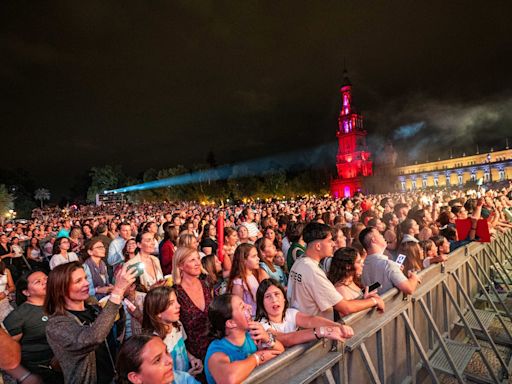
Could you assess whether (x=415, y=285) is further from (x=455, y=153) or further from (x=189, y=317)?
(x=455, y=153)

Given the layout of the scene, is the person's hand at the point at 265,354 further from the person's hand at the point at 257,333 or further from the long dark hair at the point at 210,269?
the long dark hair at the point at 210,269

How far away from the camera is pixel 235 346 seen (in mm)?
2551

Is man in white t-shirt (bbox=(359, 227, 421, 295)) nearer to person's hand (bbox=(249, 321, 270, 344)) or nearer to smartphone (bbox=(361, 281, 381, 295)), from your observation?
smartphone (bbox=(361, 281, 381, 295))

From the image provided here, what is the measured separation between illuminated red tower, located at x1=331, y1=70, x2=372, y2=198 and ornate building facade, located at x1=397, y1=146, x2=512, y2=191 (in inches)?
706

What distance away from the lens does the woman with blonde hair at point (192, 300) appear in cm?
342

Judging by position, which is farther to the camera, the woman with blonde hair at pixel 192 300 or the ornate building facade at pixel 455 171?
the ornate building facade at pixel 455 171

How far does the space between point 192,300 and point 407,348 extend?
8.08ft

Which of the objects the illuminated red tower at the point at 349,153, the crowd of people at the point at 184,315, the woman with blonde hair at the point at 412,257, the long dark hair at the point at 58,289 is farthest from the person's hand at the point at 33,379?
the illuminated red tower at the point at 349,153

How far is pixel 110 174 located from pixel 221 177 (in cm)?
3296

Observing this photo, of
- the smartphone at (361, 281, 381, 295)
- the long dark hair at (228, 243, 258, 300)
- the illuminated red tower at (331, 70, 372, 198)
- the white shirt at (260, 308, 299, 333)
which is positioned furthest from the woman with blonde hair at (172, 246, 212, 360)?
the illuminated red tower at (331, 70, 372, 198)

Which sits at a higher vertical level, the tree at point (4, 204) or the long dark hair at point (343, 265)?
the tree at point (4, 204)

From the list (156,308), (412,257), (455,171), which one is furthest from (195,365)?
(455,171)

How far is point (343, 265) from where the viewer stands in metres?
3.79

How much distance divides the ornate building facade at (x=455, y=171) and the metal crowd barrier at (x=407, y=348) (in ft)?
302
